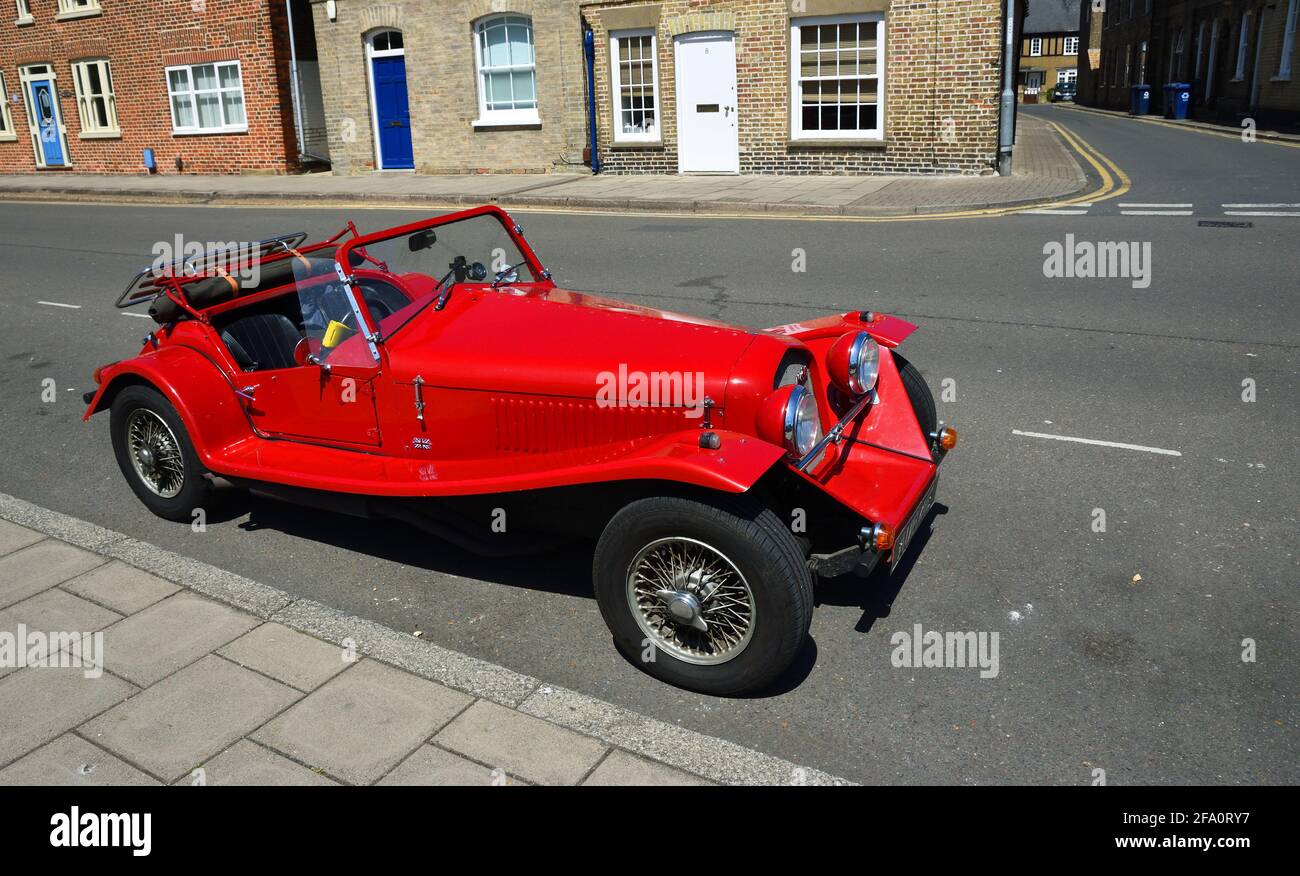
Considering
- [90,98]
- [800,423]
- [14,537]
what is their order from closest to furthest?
[800,423], [14,537], [90,98]

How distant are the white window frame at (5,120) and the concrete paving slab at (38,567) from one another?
1181 inches

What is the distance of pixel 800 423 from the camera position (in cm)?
382

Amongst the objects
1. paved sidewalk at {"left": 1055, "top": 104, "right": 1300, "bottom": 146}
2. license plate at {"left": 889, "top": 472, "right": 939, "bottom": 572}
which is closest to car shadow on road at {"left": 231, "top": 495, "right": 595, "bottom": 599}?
license plate at {"left": 889, "top": 472, "right": 939, "bottom": 572}

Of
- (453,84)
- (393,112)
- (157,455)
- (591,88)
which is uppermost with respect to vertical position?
(453,84)

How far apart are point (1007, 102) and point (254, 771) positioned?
52.9ft

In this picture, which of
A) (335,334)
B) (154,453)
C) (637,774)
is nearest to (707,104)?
(154,453)

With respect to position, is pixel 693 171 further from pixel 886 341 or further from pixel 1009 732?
pixel 1009 732

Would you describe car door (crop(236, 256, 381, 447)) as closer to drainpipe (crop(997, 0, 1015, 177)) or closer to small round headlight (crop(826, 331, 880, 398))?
small round headlight (crop(826, 331, 880, 398))

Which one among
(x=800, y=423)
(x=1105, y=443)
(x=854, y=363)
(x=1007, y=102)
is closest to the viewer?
(x=800, y=423)

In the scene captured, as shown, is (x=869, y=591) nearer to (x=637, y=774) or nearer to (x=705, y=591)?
(x=705, y=591)

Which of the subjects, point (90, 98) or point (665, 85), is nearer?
point (665, 85)

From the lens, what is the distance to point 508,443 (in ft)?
13.6

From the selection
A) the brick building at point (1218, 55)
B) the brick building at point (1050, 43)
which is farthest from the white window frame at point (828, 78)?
the brick building at point (1050, 43)
